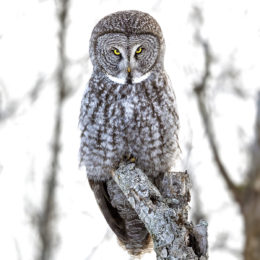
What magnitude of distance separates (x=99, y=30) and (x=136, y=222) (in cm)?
169

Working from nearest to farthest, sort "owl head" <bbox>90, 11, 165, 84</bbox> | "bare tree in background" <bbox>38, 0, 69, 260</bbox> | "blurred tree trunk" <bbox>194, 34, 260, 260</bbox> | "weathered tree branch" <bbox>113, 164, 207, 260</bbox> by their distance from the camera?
"weathered tree branch" <bbox>113, 164, 207, 260</bbox> < "owl head" <bbox>90, 11, 165, 84</bbox> < "blurred tree trunk" <bbox>194, 34, 260, 260</bbox> < "bare tree in background" <bbox>38, 0, 69, 260</bbox>

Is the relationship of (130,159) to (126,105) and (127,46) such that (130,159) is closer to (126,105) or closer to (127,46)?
(126,105)

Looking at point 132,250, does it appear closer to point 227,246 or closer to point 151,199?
point 151,199

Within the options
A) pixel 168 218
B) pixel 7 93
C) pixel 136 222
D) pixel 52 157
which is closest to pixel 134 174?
pixel 168 218

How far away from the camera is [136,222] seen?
459cm

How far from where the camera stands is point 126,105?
4.23 metres

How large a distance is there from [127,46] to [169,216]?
171cm

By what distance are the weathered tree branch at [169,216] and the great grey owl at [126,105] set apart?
536 mm

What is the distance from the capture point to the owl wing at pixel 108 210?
4500mm

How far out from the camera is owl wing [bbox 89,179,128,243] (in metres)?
4.50

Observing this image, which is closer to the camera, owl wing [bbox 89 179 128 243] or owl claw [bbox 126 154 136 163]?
owl claw [bbox 126 154 136 163]

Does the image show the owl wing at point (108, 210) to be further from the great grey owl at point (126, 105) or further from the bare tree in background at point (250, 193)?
the bare tree in background at point (250, 193)

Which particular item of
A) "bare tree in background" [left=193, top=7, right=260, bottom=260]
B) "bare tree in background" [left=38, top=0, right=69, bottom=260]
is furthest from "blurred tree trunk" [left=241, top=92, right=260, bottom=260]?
"bare tree in background" [left=38, top=0, right=69, bottom=260]

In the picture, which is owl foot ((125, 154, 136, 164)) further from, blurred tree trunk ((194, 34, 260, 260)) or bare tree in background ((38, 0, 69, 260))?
bare tree in background ((38, 0, 69, 260))
